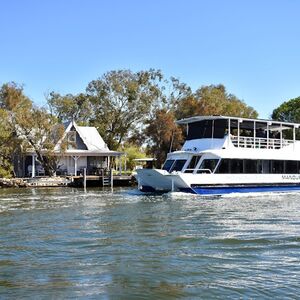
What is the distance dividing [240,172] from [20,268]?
22266mm

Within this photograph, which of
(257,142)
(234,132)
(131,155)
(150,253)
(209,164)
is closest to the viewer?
(150,253)

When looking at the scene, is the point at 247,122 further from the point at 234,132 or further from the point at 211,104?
the point at 211,104

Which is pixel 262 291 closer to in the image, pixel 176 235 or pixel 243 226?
pixel 176 235

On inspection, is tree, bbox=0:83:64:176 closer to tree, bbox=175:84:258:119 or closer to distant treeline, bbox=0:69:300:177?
distant treeline, bbox=0:69:300:177

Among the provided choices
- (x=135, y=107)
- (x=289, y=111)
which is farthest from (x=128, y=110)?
(x=289, y=111)

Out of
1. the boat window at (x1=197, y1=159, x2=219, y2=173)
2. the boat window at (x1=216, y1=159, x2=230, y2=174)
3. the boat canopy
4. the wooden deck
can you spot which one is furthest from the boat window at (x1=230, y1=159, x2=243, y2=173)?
the wooden deck

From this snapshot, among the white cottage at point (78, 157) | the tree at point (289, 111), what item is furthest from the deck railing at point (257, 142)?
the tree at point (289, 111)

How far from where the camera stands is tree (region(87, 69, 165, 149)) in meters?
61.6

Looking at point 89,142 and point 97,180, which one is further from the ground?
point 89,142

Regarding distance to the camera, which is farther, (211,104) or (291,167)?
(211,104)

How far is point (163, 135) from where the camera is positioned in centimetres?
5478

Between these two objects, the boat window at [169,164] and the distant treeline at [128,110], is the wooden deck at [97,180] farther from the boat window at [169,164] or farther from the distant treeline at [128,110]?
the boat window at [169,164]

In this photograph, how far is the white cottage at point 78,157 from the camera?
51.2m

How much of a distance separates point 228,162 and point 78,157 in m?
24.6
